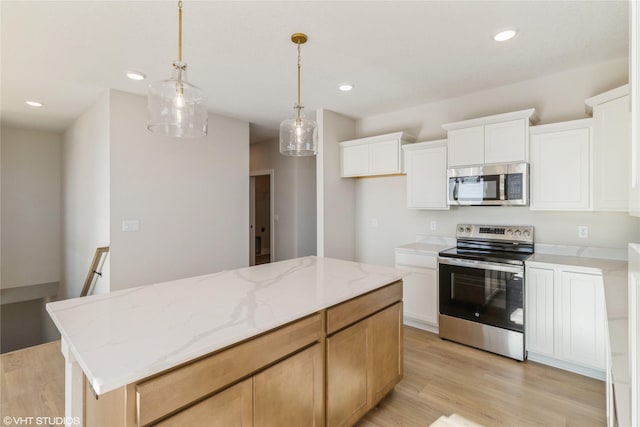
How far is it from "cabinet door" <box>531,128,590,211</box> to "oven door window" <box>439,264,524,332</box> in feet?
2.46

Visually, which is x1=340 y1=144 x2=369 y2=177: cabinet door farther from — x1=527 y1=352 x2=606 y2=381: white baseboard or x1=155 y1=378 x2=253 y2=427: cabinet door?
x1=155 y1=378 x2=253 y2=427: cabinet door

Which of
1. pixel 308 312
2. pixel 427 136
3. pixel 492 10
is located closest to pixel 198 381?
pixel 308 312

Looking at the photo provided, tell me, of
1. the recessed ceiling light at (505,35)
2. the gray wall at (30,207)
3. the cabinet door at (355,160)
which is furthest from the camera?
the gray wall at (30,207)

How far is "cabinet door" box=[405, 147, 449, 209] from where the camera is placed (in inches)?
137

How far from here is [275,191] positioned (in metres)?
5.82

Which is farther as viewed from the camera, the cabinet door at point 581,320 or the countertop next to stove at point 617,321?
the cabinet door at point 581,320

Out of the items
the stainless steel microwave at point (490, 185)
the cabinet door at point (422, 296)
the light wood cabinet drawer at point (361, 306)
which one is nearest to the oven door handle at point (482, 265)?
the cabinet door at point (422, 296)

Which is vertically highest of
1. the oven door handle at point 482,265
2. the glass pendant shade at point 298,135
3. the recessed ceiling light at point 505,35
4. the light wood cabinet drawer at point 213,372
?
the recessed ceiling light at point 505,35

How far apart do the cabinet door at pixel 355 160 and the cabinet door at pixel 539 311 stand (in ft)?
7.01

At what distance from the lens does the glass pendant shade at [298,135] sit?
7.65ft

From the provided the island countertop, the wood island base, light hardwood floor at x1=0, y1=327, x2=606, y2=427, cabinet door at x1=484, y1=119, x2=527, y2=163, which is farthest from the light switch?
cabinet door at x1=484, y1=119, x2=527, y2=163

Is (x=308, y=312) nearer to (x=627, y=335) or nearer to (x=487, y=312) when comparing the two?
(x=627, y=335)

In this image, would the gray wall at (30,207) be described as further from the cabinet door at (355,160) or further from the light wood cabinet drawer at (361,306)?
the light wood cabinet drawer at (361,306)

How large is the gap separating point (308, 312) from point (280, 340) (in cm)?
18
